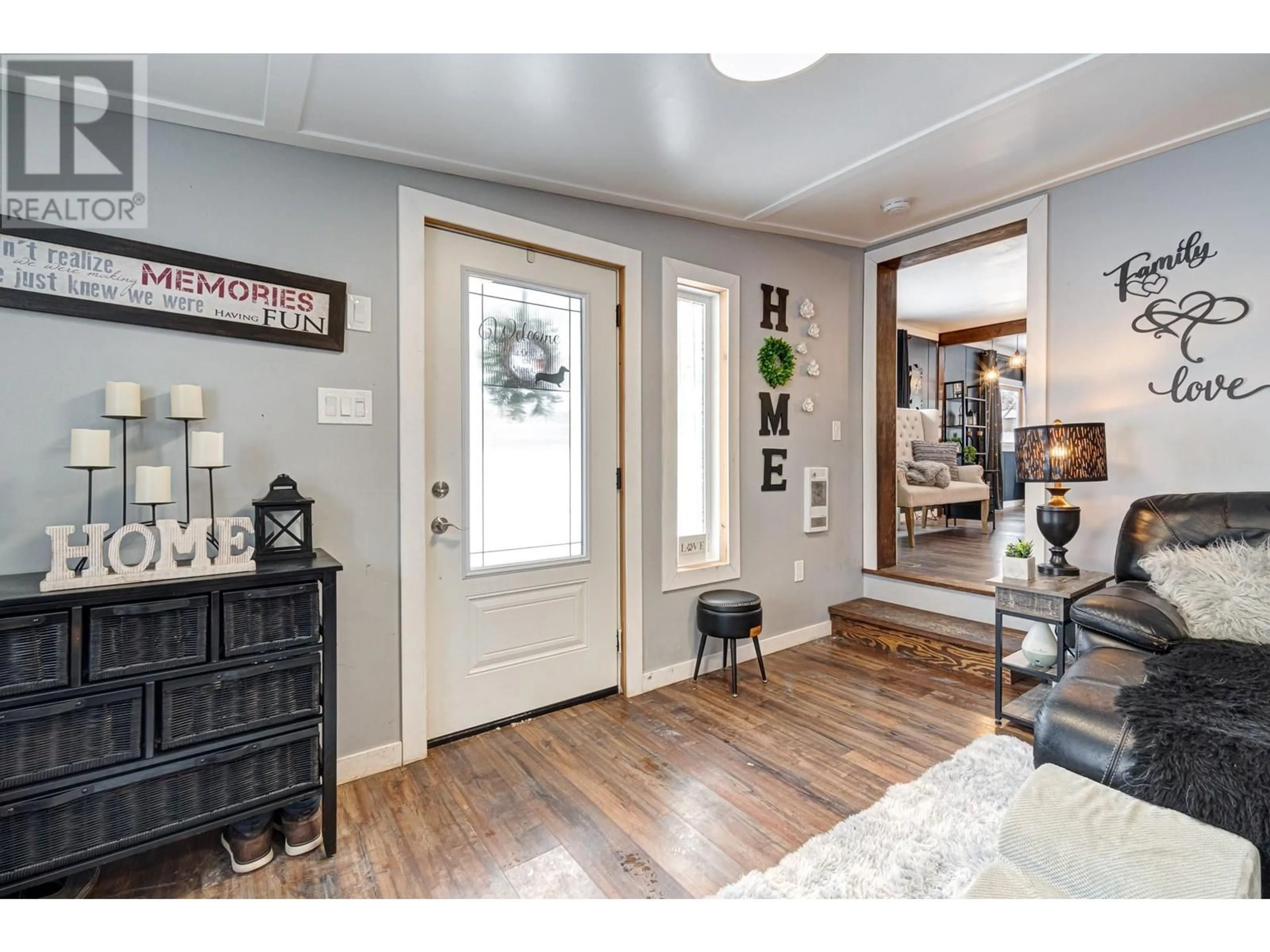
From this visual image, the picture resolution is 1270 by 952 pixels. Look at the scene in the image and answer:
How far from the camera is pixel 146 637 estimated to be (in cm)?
144

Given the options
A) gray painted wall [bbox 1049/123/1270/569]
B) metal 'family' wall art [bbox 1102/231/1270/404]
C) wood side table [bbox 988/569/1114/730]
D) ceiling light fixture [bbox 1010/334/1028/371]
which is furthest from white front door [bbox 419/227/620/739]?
ceiling light fixture [bbox 1010/334/1028/371]

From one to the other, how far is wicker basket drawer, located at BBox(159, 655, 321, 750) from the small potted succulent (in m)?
2.70

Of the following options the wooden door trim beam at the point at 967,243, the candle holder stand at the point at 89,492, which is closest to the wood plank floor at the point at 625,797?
the candle holder stand at the point at 89,492

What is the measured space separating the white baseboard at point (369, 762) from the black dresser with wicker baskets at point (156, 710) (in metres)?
0.43

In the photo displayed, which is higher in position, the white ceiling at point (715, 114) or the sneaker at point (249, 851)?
the white ceiling at point (715, 114)

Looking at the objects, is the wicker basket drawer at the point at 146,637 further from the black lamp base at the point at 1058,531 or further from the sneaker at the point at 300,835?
the black lamp base at the point at 1058,531

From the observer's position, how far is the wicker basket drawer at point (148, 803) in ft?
4.32

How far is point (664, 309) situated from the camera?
288 cm

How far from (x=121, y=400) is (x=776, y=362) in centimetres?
282

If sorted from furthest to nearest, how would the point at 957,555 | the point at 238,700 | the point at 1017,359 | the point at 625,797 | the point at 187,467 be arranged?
the point at 1017,359
the point at 957,555
the point at 625,797
the point at 187,467
the point at 238,700

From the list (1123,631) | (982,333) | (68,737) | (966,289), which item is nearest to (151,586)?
(68,737)

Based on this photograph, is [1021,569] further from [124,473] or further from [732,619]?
[124,473]

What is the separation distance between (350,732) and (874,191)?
3.25 meters
